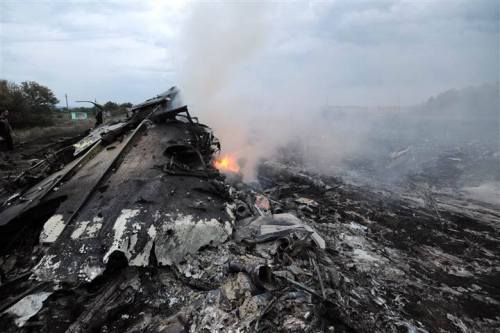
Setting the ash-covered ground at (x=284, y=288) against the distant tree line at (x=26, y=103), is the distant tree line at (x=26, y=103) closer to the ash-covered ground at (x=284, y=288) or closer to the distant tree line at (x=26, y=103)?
the distant tree line at (x=26, y=103)

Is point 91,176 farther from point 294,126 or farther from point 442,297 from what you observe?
point 294,126

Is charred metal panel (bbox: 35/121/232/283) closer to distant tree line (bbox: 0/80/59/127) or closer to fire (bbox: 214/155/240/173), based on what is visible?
fire (bbox: 214/155/240/173)

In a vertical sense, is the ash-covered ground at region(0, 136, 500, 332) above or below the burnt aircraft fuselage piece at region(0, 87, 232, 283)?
below

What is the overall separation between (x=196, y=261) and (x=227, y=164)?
638cm

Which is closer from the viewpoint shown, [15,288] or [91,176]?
[15,288]

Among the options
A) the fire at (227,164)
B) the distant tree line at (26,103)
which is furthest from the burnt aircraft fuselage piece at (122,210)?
the distant tree line at (26,103)

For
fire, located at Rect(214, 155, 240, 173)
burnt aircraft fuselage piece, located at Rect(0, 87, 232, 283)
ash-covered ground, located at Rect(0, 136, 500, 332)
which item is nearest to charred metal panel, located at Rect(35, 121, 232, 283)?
burnt aircraft fuselage piece, located at Rect(0, 87, 232, 283)

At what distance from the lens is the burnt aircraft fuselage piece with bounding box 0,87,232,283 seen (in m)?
3.73

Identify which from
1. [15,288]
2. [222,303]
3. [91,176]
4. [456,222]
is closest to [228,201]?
[222,303]

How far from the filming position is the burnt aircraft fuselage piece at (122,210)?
12.3 feet

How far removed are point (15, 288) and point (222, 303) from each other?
2.42 m

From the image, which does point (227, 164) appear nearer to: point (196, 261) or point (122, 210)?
point (122, 210)

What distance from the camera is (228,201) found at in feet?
16.7

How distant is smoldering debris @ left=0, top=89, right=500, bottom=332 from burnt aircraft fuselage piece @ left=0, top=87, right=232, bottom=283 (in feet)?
0.06
